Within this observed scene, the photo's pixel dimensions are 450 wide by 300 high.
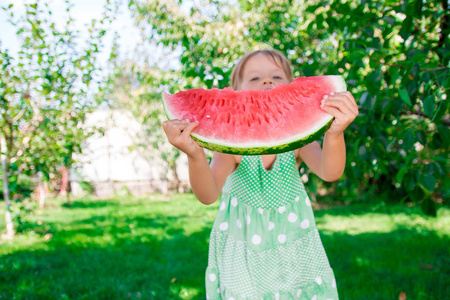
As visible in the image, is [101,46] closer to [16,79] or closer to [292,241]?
[16,79]

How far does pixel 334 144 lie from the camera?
1.37 m

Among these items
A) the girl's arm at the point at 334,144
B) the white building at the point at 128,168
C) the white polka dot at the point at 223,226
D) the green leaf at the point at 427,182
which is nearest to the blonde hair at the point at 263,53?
the girl's arm at the point at 334,144

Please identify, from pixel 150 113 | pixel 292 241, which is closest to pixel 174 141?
pixel 292 241

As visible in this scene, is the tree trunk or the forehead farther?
the tree trunk

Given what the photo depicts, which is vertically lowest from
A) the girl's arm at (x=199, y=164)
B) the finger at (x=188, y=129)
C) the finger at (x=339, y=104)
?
the girl's arm at (x=199, y=164)

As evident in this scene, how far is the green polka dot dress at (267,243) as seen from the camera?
59.6 inches

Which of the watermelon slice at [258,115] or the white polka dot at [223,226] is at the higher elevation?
the watermelon slice at [258,115]

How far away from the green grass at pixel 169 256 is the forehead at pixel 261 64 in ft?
6.38


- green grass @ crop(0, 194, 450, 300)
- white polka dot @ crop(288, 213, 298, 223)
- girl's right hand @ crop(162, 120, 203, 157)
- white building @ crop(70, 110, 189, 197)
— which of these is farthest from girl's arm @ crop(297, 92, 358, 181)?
white building @ crop(70, 110, 189, 197)

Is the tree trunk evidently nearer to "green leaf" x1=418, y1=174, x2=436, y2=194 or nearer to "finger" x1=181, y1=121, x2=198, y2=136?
"finger" x1=181, y1=121, x2=198, y2=136

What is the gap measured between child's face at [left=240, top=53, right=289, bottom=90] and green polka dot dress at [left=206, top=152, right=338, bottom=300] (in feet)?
1.13

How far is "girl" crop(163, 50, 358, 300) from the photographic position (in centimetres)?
150

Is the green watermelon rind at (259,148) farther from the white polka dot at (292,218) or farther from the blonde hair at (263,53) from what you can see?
the blonde hair at (263,53)

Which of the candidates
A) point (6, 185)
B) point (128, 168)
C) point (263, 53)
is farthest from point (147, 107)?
point (263, 53)
